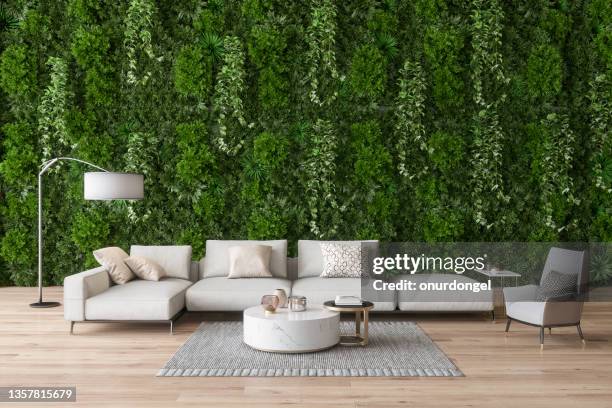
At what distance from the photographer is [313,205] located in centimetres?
709

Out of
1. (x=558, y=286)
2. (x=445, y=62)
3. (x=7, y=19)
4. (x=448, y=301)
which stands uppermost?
(x=7, y=19)

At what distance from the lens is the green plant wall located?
711 cm

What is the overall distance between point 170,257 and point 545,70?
493cm

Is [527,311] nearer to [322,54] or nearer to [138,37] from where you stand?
[322,54]

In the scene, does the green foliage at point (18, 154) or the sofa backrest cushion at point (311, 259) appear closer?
the sofa backrest cushion at point (311, 259)

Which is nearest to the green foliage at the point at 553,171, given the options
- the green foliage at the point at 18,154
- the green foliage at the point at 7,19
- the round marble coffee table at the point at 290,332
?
the round marble coffee table at the point at 290,332

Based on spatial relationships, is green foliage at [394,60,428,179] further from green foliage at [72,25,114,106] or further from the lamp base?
the lamp base

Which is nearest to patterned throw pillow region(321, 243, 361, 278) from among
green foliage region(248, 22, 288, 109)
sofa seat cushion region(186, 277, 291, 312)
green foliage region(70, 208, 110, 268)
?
sofa seat cushion region(186, 277, 291, 312)

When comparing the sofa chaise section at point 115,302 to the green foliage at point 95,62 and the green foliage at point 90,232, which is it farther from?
the green foliage at point 95,62

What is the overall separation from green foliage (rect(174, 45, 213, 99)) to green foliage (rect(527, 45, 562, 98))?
3.89 m

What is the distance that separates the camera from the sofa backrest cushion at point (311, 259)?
6355 mm

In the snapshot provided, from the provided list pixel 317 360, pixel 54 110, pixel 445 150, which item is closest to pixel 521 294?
pixel 317 360

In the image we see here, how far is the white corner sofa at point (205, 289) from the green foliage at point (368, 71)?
1.98m

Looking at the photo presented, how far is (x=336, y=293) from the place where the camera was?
562cm
